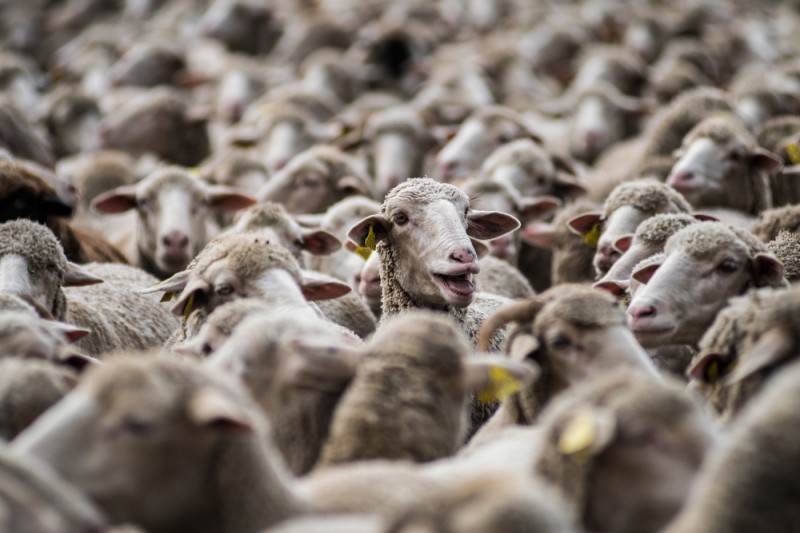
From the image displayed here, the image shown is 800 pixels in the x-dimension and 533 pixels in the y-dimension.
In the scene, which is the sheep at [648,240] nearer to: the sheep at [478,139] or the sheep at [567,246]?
the sheep at [567,246]

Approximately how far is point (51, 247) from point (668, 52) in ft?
34.4

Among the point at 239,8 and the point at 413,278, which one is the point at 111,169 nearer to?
the point at 413,278

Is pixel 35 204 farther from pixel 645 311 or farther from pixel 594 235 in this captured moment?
pixel 645 311

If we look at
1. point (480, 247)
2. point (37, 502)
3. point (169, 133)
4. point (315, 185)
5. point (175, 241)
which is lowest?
point (169, 133)

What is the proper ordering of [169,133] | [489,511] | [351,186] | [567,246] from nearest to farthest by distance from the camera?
[489,511] < [567,246] < [351,186] < [169,133]

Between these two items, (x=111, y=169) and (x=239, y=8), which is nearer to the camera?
(x=111, y=169)

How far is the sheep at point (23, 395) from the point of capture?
404 cm

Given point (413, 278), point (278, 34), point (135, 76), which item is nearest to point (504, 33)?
point (278, 34)

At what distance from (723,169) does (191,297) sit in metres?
4.03

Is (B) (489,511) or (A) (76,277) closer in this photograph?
(B) (489,511)

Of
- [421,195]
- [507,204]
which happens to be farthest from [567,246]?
[421,195]

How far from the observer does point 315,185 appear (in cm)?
919

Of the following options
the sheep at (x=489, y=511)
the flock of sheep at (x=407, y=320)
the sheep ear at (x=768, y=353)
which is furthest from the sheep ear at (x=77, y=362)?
the sheep ear at (x=768, y=353)

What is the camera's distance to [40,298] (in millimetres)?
5852
